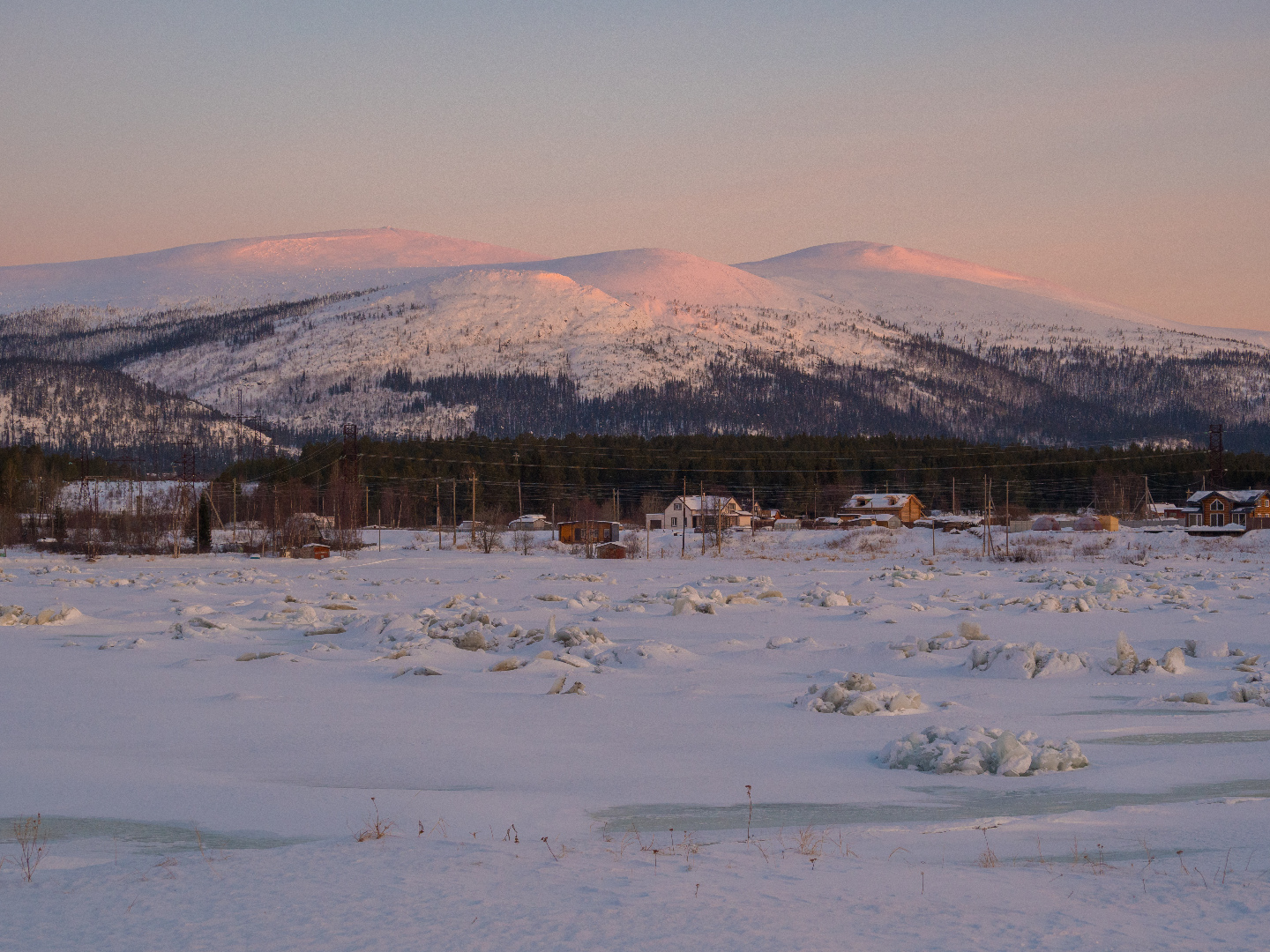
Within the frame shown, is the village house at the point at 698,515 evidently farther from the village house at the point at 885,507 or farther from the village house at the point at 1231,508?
the village house at the point at 1231,508

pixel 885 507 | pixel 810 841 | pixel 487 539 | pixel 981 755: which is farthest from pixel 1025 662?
pixel 885 507

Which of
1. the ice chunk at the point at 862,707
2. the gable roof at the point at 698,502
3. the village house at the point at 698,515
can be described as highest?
the gable roof at the point at 698,502

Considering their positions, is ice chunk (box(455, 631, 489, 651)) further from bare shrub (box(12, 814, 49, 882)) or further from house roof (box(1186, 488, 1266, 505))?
house roof (box(1186, 488, 1266, 505))

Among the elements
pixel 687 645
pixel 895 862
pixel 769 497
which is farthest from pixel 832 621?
pixel 769 497

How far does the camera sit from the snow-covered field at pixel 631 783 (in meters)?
6.14

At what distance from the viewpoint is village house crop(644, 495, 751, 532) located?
11194 centimetres

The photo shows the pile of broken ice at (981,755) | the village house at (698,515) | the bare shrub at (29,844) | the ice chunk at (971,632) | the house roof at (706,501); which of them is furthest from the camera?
the house roof at (706,501)

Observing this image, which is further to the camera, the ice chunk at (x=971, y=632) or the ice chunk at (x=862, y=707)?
the ice chunk at (x=971, y=632)

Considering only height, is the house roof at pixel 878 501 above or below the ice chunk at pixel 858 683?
above

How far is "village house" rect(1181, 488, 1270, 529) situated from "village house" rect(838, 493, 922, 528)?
86.4 feet

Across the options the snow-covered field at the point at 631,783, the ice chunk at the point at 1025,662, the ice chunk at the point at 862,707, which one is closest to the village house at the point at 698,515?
the snow-covered field at the point at 631,783

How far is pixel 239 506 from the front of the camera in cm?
11350

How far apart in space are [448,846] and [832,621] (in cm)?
1986

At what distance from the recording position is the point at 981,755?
1105 centimetres
